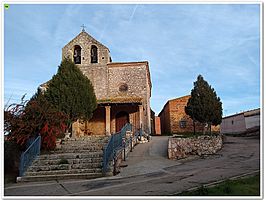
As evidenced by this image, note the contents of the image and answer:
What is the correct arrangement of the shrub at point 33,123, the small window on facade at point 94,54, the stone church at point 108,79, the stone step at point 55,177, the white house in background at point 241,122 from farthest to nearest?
the white house in background at point 241,122 < the small window on facade at point 94,54 < the stone church at point 108,79 < the shrub at point 33,123 < the stone step at point 55,177

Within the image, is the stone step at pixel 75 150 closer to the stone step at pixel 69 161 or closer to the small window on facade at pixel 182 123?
the stone step at pixel 69 161

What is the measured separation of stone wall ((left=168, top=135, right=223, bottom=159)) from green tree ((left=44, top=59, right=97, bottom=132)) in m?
5.87

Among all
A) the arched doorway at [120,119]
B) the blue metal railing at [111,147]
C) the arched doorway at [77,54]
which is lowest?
the blue metal railing at [111,147]

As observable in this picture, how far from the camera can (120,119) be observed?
2130cm

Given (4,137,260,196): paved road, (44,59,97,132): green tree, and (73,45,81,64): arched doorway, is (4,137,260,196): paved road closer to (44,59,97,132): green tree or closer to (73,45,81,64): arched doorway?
(44,59,97,132): green tree

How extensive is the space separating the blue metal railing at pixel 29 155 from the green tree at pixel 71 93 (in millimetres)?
4252

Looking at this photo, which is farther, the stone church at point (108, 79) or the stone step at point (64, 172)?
the stone church at point (108, 79)

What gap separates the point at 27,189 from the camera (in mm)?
7523

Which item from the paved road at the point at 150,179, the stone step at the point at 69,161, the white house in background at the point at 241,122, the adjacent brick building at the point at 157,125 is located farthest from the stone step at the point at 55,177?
the adjacent brick building at the point at 157,125

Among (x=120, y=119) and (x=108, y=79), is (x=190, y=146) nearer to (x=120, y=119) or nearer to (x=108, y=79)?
(x=120, y=119)

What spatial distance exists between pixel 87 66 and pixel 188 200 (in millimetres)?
18347

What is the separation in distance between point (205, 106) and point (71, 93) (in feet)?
26.3

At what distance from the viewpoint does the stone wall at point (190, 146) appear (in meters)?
12.4

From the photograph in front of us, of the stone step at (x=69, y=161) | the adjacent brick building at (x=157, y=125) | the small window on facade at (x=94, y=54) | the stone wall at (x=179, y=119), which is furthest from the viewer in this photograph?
the adjacent brick building at (x=157, y=125)
